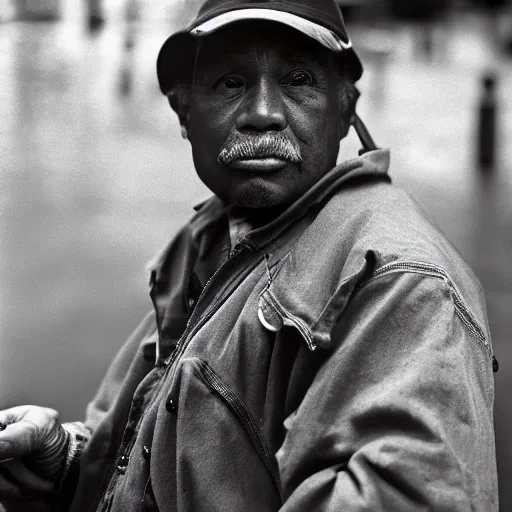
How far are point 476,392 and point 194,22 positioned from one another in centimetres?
119

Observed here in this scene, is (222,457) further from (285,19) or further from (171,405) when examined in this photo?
(285,19)

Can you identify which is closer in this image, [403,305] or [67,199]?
[403,305]

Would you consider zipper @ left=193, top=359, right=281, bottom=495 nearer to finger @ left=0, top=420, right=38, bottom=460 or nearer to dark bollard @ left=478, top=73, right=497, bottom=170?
finger @ left=0, top=420, right=38, bottom=460

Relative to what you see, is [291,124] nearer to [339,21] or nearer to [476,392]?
[339,21]

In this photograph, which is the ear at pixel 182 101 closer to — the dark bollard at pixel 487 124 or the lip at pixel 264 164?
the lip at pixel 264 164

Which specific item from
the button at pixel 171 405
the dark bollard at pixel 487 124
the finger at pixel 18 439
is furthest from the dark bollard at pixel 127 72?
the button at pixel 171 405

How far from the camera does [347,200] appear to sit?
2.35m

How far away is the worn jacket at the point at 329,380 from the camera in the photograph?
6.15ft

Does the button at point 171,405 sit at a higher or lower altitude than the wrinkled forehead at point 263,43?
lower

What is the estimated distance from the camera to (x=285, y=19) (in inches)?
93.4

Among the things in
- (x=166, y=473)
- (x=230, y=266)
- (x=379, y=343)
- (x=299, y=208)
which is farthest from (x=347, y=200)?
(x=166, y=473)

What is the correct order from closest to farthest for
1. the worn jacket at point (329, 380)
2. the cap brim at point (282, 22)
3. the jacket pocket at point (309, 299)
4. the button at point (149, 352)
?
1. the worn jacket at point (329, 380)
2. the jacket pocket at point (309, 299)
3. the cap brim at point (282, 22)
4. the button at point (149, 352)

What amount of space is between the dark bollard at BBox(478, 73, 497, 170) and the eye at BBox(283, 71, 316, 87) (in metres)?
8.03

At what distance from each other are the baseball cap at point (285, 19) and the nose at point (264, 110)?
0.51ft
